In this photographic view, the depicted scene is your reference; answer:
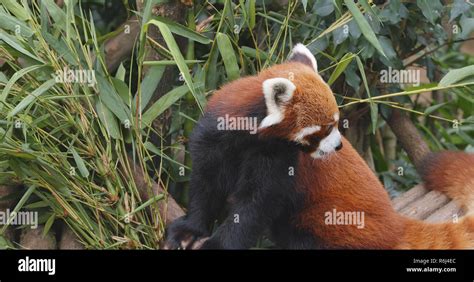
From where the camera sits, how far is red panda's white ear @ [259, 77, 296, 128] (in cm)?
370

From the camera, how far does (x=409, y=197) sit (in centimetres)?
488

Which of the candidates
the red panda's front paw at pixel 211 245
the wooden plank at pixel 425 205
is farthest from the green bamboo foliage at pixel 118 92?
the wooden plank at pixel 425 205

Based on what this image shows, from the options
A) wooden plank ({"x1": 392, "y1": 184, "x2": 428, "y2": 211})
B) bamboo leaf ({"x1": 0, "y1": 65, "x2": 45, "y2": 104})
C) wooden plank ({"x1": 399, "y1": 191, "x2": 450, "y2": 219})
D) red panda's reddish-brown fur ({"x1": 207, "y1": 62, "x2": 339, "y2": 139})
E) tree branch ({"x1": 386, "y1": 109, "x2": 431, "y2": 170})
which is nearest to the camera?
red panda's reddish-brown fur ({"x1": 207, "y1": 62, "x2": 339, "y2": 139})

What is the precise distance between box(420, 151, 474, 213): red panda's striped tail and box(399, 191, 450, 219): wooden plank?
0.13 feet

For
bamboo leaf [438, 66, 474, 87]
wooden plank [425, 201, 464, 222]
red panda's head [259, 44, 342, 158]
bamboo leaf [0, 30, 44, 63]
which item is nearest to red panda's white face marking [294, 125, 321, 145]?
red panda's head [259, 44, 342, 158]

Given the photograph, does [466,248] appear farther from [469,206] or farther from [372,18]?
[372,18]

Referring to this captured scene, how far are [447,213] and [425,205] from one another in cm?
19

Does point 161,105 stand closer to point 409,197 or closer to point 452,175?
point 409,197

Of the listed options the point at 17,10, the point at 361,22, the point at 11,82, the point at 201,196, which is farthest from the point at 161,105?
the point at 361,22

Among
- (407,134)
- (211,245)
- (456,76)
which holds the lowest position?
(211,245)

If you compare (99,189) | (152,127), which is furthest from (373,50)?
(99,189)

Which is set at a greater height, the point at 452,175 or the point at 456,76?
the point at 456,76

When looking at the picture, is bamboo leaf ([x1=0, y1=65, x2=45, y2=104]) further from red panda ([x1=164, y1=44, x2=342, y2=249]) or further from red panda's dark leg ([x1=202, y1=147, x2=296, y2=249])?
red panda's dark leg ([x1=202, y1=147, x2=296, y2=249])

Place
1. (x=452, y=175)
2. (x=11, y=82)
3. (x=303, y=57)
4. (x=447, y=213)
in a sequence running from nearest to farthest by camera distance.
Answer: (x=11, y=82)
(x=303, y=57)
(x=447, y=213)
(x=452, y=175)
